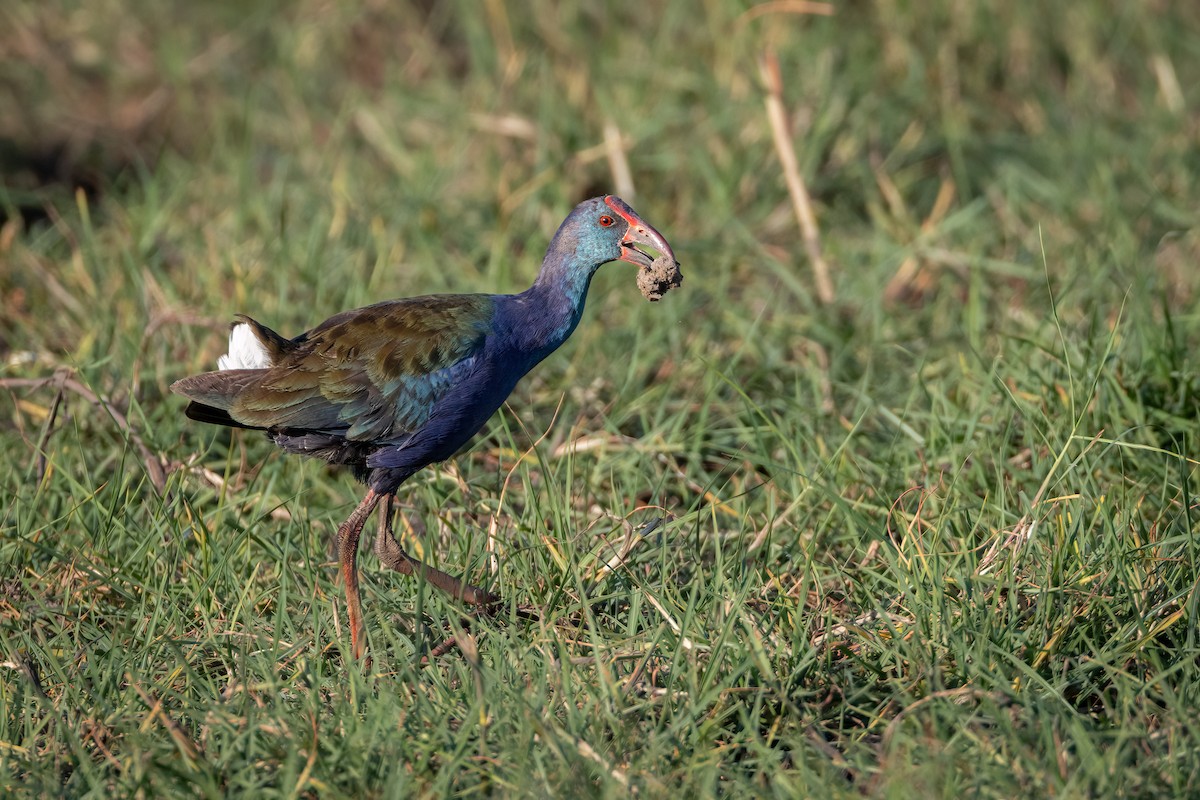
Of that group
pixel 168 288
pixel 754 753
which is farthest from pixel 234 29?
pixel 754 753

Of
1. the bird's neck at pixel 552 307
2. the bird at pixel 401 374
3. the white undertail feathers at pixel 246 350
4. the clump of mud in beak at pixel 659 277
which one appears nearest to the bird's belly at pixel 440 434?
the bird at pixel 401 374

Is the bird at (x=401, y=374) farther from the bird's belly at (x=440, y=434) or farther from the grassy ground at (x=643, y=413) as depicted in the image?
the grassy ground at (x=643, y=413)

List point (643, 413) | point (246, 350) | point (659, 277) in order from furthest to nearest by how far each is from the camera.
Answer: point (643, 413) < point (659, 277) < point (246, 350)

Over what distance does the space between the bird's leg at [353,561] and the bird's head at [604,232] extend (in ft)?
2.54

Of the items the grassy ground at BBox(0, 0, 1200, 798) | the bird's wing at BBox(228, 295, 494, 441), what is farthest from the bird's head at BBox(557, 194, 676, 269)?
the grassy ground at BBox(0, 0, 1200, 798)

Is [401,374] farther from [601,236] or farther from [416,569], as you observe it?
[601,236]

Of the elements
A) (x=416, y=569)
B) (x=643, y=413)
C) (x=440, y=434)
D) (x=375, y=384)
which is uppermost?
(x=375, y=384)

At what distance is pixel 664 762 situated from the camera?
2.64 meters

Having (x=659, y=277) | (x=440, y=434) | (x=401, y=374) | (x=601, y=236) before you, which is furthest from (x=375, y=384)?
(x=659, y=277)

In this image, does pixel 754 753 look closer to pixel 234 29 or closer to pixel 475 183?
pixel 475 183

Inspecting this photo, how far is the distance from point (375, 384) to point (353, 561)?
16.3 inches

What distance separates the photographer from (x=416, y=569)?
3.27 meters

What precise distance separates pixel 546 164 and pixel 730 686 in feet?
10.5

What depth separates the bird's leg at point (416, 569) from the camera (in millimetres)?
3141
